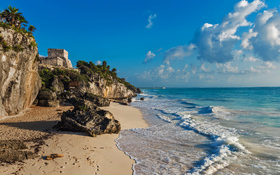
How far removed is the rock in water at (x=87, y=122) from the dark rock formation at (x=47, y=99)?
1154cm

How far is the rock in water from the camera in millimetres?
10617

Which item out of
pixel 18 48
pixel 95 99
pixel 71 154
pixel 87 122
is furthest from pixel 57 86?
pixel 71 154

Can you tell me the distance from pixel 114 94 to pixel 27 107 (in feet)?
111

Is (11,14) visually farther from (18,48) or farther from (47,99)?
(47,99)

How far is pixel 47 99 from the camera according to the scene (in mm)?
21188

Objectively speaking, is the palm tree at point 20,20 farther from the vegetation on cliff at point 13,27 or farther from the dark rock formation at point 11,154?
the dark rock formation at point 11,154

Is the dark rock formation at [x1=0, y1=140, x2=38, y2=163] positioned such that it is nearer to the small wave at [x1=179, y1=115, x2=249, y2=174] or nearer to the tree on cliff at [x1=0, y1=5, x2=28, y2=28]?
the small wave at [x1=179, y1=115, x2=249, y2=174]

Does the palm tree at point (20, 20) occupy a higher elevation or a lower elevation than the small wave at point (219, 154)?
higher

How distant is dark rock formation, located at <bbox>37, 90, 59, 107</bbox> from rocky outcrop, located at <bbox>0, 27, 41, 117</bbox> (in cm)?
319

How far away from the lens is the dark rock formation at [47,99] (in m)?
20.8

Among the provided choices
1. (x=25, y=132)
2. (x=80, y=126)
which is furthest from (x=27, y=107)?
(x=80, y=126)

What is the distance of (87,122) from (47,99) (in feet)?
46.0

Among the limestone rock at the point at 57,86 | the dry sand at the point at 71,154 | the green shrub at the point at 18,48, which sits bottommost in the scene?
the dry sand at the point at 71,154

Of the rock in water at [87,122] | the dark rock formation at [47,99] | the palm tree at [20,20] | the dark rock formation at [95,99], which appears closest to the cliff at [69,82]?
the dark rock formation at [47,99]
